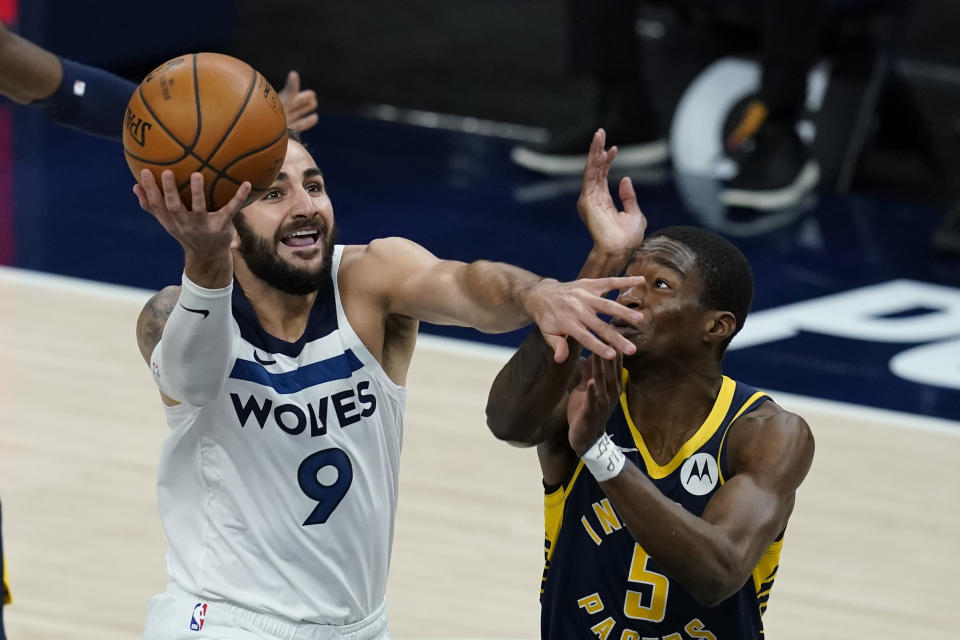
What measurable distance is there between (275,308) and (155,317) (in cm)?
33

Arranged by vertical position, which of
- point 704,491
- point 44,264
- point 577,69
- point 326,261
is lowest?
point 44,264

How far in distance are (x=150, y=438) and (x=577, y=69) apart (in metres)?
5.03

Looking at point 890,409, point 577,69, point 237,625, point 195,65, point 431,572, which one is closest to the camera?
point 195,65

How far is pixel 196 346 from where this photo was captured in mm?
3867

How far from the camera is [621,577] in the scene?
13.3ft

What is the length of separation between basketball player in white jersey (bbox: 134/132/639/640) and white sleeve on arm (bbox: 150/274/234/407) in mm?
126

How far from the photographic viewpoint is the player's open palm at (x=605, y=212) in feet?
13.1

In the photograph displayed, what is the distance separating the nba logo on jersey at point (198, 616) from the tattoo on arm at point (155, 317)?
0.66 metres

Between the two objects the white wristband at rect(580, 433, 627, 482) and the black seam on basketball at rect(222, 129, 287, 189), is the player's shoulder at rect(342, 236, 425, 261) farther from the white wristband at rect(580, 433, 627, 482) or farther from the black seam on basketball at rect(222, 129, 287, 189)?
the white wristband at rect(580, 433, 627, 482)

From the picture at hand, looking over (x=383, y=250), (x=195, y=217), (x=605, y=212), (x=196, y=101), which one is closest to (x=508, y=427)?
(x=605, y=212)

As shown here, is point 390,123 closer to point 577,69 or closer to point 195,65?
point 577,69

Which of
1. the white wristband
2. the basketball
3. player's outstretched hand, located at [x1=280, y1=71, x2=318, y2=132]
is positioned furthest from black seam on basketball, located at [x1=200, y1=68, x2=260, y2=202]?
player's outstretched hand, located at [x1=280, y1=71, x2=318, y2=132]

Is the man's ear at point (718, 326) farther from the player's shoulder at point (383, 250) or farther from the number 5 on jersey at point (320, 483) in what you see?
the number 5 on jersey at point (320, 483)

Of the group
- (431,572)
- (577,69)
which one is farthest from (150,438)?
(577,69)
